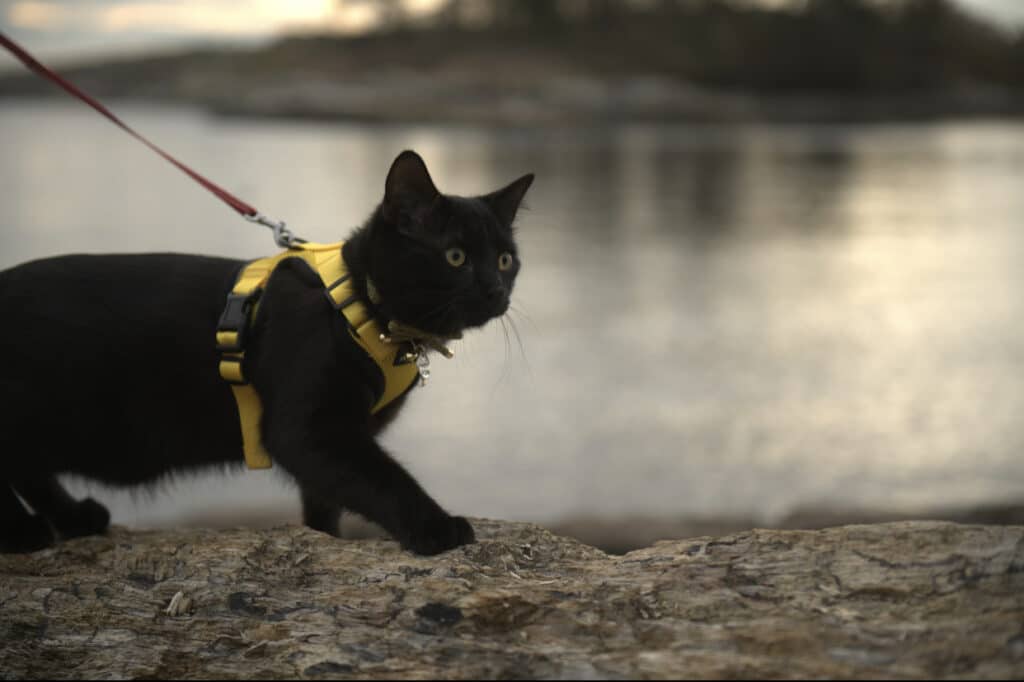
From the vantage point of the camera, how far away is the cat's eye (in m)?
2.65

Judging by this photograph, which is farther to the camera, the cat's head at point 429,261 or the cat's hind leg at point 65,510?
the cat's hind leg at point 65,510

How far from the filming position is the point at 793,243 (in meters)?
13.5

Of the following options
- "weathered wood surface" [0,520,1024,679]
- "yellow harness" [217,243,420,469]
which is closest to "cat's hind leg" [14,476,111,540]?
"weathered wood surface" [0,520,1024,679]

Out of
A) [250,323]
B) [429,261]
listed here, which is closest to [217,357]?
[250,323]

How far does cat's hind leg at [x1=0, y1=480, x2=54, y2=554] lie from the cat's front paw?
52.1 inches

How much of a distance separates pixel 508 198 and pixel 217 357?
102cm

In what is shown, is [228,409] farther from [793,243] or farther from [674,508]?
[793,243]

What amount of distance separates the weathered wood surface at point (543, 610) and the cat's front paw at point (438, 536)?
3 cm

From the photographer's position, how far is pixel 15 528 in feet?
9.71

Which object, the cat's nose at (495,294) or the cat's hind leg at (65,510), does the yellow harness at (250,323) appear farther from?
the cat's hind leg at (65,510)

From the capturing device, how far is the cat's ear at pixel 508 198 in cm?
290

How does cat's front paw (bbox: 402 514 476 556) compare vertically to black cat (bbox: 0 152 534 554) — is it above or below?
below

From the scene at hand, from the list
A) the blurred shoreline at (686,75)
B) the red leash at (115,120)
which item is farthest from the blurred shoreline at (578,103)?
the red leash at (115,120)

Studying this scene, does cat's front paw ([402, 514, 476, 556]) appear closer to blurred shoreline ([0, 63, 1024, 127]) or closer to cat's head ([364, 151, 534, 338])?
cat's head ([364, 151, 534, 338])
